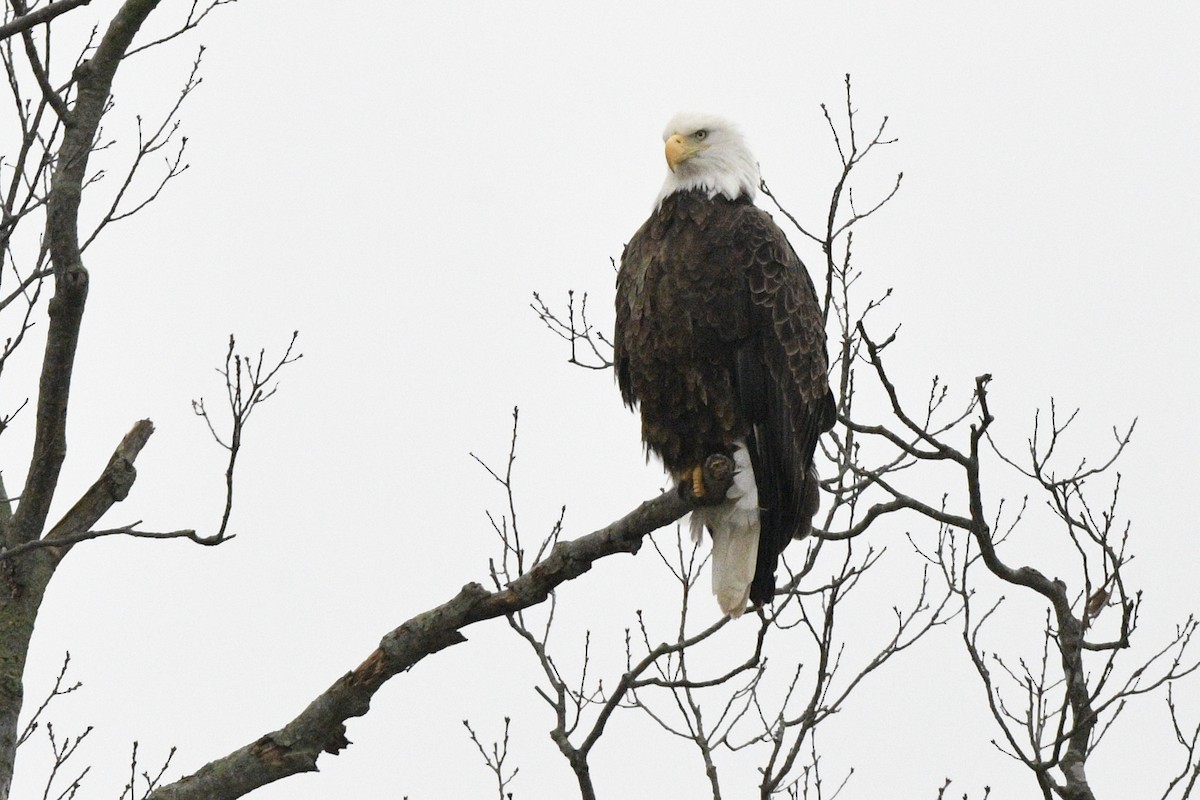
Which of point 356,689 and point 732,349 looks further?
point 732,349

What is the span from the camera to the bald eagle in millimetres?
4504

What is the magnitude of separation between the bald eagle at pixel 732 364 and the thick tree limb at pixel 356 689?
105 cm

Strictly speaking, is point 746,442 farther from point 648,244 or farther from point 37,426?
point 37,426

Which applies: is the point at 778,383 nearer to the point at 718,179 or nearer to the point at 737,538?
the point at 737,538

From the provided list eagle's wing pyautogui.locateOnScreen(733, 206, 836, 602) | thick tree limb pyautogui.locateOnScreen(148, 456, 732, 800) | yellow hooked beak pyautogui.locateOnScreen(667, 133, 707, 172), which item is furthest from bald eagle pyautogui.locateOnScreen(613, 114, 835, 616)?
thick tree limb pyautogui.locateOnScreen(148, 456, 732, 800)

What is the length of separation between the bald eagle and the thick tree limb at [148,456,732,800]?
1.05m

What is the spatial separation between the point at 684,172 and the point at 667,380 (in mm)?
806

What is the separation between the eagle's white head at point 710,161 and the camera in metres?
4.88

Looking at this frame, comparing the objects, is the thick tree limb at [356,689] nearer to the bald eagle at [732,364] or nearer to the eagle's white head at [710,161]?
the bald eagle at [732,364]

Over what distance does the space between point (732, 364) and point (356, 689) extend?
1.77m

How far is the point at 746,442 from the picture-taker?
464 centimetres

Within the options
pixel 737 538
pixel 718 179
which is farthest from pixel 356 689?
pixel 718 179

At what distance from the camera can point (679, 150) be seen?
494 centimetres

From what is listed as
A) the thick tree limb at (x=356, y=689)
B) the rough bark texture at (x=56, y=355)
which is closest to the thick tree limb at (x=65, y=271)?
the rough bark texture at (x=56, y=355)
